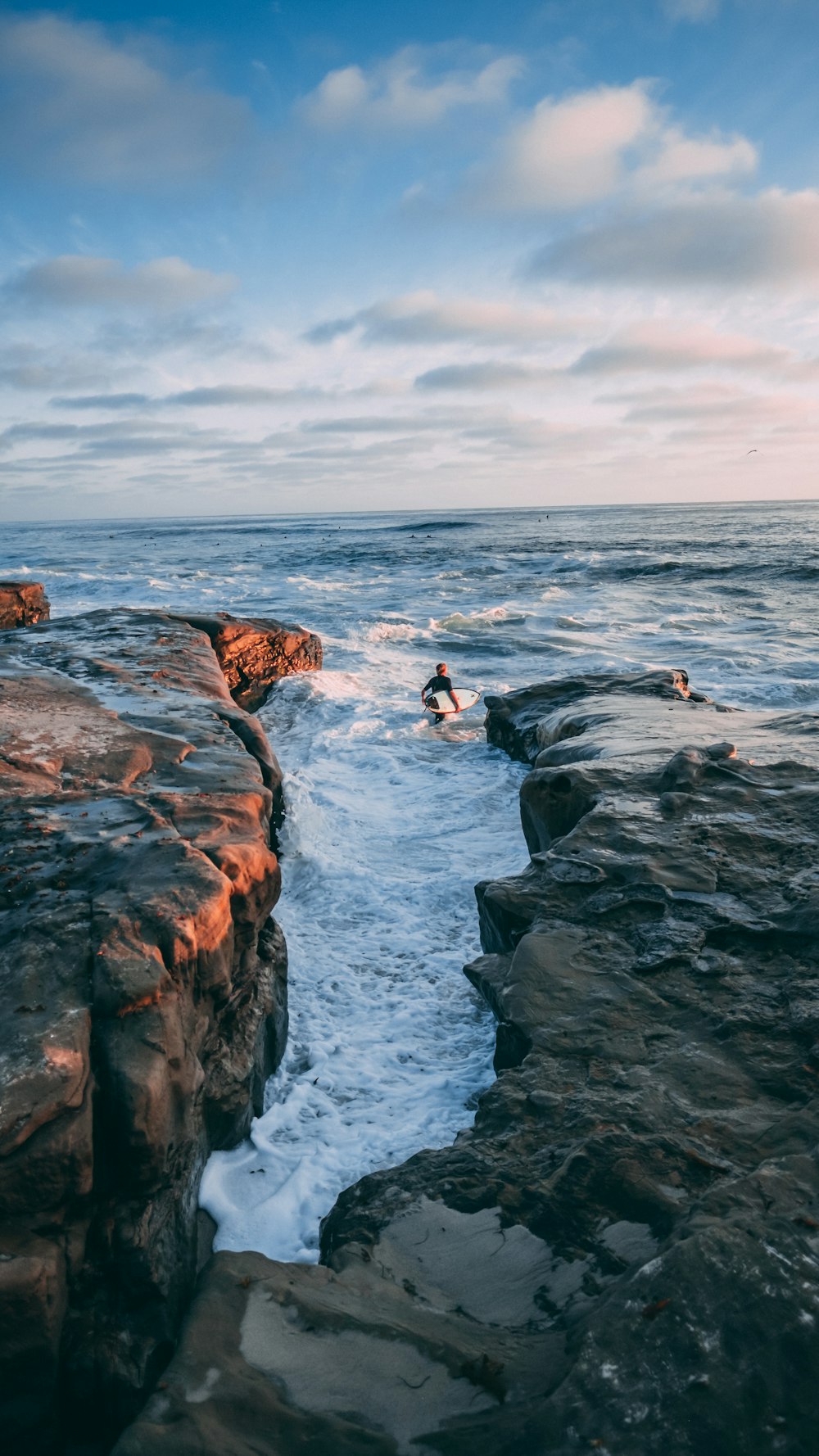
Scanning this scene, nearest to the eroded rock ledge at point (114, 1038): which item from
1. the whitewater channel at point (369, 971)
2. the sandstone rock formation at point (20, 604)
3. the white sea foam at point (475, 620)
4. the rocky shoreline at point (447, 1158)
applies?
the rocky shoreline at point (447, 1158)

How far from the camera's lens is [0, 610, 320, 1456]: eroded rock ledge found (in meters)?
2.45

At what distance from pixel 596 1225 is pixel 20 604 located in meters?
12.6

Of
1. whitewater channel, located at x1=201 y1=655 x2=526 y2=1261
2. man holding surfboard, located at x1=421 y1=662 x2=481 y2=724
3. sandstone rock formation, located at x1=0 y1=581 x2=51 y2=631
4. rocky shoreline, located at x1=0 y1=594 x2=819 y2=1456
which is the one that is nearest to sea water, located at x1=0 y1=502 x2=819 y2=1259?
whitewater channel, located at x1=201 y1=655 x2=526 y2=1261

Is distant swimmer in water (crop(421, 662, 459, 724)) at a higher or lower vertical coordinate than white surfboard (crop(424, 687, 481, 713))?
higher

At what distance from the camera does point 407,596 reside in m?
25.3

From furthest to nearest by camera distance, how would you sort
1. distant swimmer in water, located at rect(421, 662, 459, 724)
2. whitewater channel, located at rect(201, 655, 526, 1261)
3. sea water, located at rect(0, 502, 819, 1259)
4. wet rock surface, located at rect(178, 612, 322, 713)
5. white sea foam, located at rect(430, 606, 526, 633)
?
1. white sea foam, located at rect(430, 606, 526, 633)
2. distant swimmer in water, located at rect(421, 662, 459, 724)
3. wet rock surface, located at rect(178, 612, 322, 713)
4. sea water, located at rect(0, 502, 819, 1259)
5. whitewater channel, located at rect(201, 655, 526, 1261)

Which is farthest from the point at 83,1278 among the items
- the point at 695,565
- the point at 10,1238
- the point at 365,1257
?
the point at 695,565

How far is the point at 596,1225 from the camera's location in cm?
273

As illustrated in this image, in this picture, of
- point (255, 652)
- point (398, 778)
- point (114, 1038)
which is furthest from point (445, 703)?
point (114, 1038)

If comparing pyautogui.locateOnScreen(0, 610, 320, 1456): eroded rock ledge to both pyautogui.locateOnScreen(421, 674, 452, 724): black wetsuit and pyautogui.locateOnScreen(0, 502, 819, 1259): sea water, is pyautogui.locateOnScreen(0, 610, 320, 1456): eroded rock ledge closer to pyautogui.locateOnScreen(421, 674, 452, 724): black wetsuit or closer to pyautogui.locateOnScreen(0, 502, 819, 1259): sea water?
pyautogui.locateOnScreen(0, 502, 819, 1259): sea water

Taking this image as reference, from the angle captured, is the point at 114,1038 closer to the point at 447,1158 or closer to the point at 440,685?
the point at 447,1158

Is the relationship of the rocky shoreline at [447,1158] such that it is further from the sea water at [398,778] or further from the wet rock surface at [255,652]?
the wet rock surface at [255,652]

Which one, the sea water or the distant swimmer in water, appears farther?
the distant swimmer in water

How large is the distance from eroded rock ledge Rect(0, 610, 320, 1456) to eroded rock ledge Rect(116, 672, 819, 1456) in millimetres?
427
